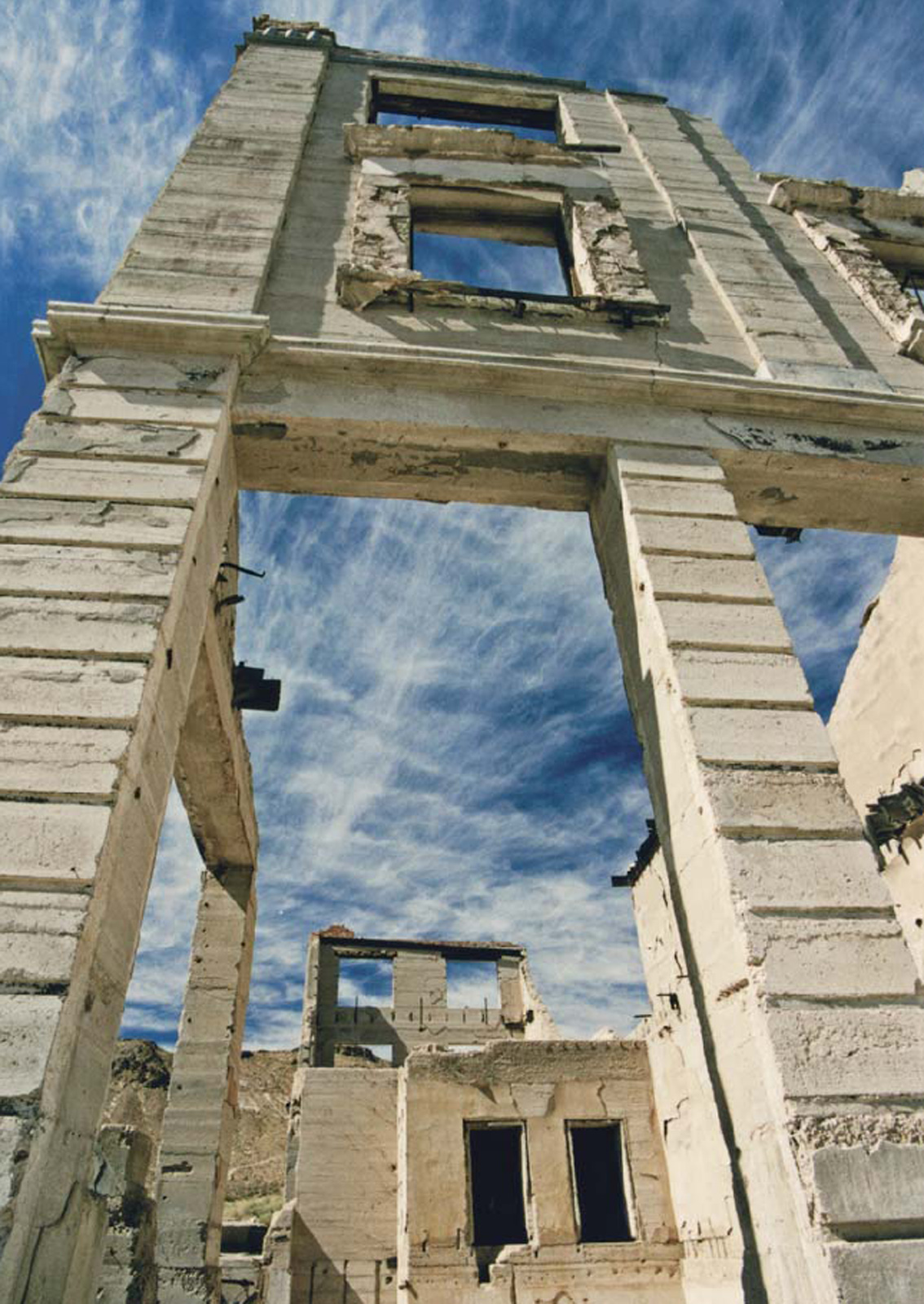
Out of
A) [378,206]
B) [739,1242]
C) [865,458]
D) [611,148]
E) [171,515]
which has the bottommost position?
[739,1242]

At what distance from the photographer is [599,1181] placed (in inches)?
541

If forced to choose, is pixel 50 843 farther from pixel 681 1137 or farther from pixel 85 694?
pixel 681 1137

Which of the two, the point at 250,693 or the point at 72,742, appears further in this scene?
the point at 250,693

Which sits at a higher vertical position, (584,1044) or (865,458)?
(865,458)

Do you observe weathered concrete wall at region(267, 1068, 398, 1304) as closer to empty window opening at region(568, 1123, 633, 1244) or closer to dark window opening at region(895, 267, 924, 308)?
empty window opening at region(568, 1123, 633, 1244)

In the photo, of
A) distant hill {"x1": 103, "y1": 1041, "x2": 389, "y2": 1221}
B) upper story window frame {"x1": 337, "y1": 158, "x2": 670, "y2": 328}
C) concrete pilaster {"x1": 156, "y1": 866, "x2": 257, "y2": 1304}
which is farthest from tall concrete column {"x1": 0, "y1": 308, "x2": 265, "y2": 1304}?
distant hill {"x1": 103, "y1": 1041, "x2": 389, "y2": 1221}

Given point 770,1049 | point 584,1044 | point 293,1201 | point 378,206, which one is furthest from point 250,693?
point 293,1201

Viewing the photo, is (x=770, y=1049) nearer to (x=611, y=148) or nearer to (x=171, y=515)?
(x=171, y=515)

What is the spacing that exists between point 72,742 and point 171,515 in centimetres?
160

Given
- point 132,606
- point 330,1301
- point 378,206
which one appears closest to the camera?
point 132,606

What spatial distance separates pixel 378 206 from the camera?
25.6 ft

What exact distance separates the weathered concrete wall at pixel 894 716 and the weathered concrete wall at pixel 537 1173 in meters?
7.78

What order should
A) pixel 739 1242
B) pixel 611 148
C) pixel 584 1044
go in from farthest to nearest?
pixel 584 1044
pixel 611 148
pixel 739 1242

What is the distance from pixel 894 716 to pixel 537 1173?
10.2 meters
